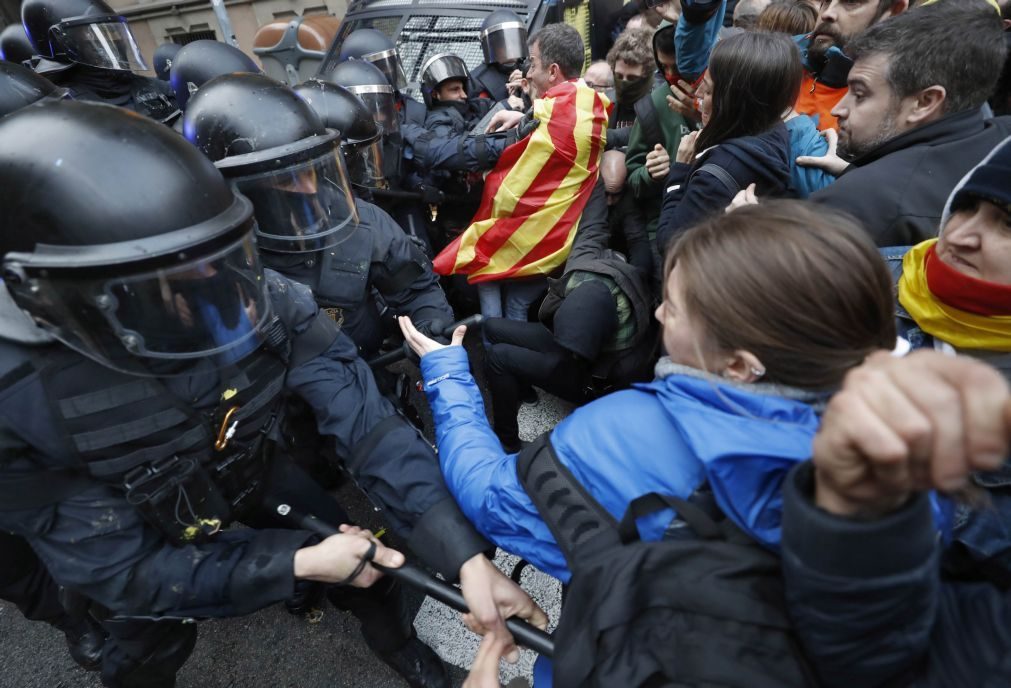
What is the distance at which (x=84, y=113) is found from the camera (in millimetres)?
1143

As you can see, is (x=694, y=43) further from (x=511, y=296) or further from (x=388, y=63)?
(x=388, y=63)

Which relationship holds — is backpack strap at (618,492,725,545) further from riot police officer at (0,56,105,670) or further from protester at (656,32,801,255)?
riot police officer at (0,56,105,670)

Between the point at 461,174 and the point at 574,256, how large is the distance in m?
1.26

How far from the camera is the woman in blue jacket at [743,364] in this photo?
32.9 inches

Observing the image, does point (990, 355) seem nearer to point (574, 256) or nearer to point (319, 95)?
point (574, 256)

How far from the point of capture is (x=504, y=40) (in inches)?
175

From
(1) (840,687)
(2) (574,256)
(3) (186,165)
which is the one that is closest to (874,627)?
(1) (840,687)

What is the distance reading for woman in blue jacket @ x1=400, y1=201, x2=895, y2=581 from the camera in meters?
0.83

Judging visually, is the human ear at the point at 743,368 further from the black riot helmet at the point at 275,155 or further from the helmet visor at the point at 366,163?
the helmet visor at the point at 366,163

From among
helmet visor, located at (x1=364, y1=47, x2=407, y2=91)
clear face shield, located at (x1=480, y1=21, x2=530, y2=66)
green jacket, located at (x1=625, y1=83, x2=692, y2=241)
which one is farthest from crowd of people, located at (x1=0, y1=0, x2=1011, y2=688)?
helmet visor, located at (x1=364, y1=47, x2=407, y2=91)

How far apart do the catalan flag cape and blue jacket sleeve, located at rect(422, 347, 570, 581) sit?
1.63 meters

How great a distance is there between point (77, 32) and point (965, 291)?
5.37 m

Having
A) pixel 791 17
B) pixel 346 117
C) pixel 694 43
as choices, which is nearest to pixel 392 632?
pixel 346 117

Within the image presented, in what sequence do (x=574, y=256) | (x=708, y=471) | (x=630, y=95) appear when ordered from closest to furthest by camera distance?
(x=708, y=471) → (x=574, y=256) → (x=630, y=95)
